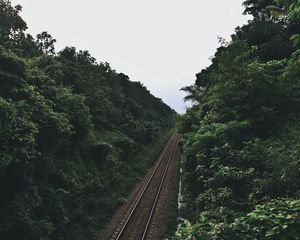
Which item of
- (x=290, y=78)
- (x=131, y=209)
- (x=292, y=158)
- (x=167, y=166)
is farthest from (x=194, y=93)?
(x=292, y=158)

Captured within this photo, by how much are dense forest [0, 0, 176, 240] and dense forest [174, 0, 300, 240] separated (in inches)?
244

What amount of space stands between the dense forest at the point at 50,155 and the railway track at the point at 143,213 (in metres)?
1.12

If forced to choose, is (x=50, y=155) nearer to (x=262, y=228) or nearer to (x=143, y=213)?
(x=143, y=213)

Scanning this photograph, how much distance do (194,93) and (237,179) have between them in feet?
97.1

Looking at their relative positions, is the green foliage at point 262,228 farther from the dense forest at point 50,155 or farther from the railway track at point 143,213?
the railway track at point 143,213

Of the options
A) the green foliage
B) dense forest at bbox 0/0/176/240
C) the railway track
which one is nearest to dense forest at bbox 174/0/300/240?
the green foliage

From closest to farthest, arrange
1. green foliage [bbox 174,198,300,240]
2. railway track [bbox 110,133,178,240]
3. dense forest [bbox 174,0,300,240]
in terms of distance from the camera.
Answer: green foliage [bbox 174,198,300,240]
dense forest [bbox 174,0,300,240]
railway track [bbox 110,133,178,240]

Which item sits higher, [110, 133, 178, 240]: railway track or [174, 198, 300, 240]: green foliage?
[174, 198, 300, 240]: green foliage

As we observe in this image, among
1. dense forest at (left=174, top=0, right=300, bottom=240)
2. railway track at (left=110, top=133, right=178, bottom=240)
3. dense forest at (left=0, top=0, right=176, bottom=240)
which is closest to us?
dense forest at (left=174, top=0, right=300, bottom=240)

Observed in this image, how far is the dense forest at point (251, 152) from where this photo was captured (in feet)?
21.5

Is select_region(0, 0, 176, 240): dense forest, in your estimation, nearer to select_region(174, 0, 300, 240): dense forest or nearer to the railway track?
the railway track

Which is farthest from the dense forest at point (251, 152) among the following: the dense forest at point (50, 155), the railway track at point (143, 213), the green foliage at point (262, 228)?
the dense forest at point (50, 155)

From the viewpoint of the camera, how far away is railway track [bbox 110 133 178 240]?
16358 mm

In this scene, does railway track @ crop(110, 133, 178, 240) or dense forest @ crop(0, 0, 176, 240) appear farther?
railway track @ crop(110, 133, 178, 240)
